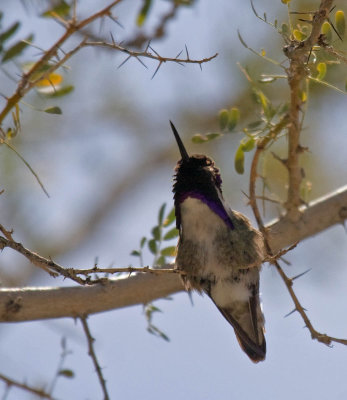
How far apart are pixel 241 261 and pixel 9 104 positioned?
1901mm

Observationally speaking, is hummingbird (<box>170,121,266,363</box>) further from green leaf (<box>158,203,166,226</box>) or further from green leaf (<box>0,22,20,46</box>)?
green leaf (<box>0,22,20,46</box>)

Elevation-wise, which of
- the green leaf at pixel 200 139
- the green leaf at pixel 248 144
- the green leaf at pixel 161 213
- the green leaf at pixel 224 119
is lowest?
the green leaf at pixel 161 213

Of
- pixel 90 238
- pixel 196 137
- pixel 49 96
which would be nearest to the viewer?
pixel 49 96

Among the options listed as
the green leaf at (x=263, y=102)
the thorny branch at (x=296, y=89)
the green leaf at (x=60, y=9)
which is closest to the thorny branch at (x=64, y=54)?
the green leaf at (x=60, y=9)

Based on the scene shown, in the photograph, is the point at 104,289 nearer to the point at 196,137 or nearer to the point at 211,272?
the point at 211,272

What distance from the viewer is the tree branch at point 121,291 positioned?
11.4 feet

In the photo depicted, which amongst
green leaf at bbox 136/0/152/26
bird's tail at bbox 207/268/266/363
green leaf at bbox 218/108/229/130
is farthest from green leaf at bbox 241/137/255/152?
green leaf at bbox 136/0/152/26

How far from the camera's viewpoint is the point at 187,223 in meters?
4.05

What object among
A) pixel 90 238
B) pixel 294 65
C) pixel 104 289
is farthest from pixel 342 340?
pixel 90 238

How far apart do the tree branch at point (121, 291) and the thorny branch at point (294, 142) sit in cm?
10

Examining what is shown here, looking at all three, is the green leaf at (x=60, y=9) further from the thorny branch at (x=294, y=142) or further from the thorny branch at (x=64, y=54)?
A: the thorny branch at (x=294, y=142)

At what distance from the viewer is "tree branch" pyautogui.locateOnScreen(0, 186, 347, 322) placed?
3.48m

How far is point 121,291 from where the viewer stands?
3715 mm

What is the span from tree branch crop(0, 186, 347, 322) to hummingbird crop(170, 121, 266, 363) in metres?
0.11
